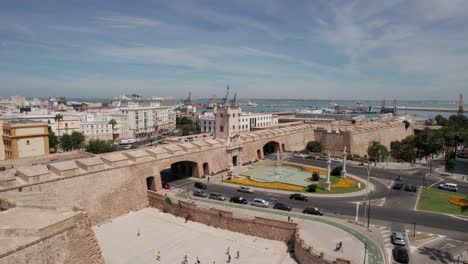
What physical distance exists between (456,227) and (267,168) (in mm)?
25760

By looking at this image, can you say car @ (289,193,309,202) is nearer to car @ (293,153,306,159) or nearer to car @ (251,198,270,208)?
car @ (251,198,270,208)

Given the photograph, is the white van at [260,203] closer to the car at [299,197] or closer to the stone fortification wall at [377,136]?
the car at [299,197]

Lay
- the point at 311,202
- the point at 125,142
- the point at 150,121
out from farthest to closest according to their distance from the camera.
Answer: the point at 150,121 → the point at 125,142 → the point at 311,202

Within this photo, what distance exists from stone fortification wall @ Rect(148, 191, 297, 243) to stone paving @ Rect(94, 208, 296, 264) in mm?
454

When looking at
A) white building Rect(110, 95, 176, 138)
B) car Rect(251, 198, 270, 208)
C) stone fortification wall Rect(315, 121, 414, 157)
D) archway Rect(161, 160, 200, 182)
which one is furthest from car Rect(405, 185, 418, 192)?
white building Rect(110, 95, 176, 138)

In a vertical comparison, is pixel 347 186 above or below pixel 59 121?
below

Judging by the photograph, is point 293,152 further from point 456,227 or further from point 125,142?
point 125,142

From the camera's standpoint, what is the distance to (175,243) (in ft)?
80.3

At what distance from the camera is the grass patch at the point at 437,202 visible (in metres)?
29.4

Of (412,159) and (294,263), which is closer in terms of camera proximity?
(294,263)

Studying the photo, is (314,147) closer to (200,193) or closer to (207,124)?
(200,193)

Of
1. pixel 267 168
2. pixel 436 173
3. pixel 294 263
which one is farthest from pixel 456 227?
pixel 267 168

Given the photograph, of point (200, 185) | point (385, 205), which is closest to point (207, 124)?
point (200, 185)

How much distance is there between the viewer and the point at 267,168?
47531 millimetres
